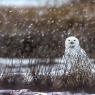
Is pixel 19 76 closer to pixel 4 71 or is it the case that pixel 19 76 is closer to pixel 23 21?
pixel 4 71

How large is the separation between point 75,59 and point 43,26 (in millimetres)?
7055

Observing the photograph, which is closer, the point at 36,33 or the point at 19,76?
the point at 19,76

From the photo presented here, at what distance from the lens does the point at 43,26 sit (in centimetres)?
1672

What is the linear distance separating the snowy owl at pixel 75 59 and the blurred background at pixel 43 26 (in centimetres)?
235

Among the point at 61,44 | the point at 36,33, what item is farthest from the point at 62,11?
the point at 61,44

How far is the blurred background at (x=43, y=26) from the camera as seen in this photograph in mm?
14844

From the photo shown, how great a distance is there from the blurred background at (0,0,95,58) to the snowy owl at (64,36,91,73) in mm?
2355

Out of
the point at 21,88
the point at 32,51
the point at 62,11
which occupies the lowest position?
the point at 21,88

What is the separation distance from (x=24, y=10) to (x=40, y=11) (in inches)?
19.2

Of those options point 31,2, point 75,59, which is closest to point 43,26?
point 31,2

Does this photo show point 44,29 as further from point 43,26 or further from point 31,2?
point 31,2

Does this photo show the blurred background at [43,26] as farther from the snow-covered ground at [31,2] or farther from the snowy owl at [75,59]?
the snowy owl at [75,59]

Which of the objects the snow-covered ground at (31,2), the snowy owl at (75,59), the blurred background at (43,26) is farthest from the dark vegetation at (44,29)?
the snowy owl at (75,59)

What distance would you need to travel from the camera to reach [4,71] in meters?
9.34
